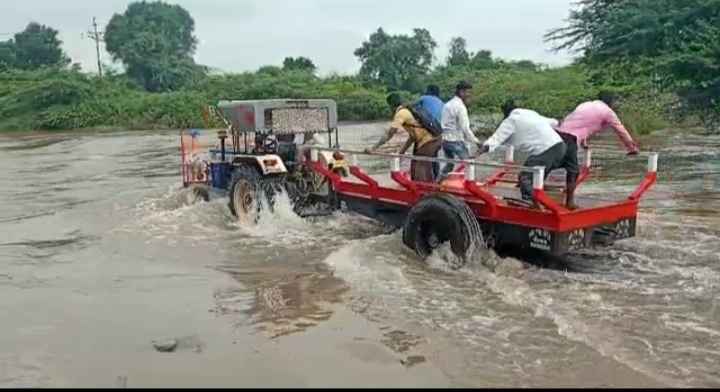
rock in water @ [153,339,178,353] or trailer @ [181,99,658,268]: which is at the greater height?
trailer @ [181,99,658,268]

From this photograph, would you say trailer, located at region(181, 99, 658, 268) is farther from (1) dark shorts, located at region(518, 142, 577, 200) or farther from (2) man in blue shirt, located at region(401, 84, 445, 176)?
(2) man in blue shirt, located at region(401, 84, 445, 176)

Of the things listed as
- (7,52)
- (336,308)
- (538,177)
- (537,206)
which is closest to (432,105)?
(537,206)

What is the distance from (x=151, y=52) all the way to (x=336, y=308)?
63.9m

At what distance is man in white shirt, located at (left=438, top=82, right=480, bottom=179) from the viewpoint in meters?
9.21

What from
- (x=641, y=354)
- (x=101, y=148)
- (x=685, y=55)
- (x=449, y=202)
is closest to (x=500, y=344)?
(x=641, y=354)

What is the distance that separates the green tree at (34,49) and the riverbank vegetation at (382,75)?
0.13 metres

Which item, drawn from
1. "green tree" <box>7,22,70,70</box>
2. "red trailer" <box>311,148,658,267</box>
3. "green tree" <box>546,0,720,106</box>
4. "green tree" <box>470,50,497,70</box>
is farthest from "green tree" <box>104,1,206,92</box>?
"red trailer" <box>311,148,658,267</box>

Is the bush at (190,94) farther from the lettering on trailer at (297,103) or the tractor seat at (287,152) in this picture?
the tractor seat at (287,152)

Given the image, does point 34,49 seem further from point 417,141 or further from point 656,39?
point 417,141

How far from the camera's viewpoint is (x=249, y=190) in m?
10.7

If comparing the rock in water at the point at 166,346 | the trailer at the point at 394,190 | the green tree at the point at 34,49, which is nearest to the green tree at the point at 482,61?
the green tree at the point at 34,49

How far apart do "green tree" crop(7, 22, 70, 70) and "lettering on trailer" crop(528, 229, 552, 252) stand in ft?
243

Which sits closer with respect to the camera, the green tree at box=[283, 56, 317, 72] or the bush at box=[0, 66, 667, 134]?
the bush at box=[0, 66, 667, 134]

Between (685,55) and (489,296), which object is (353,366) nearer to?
(489,296)
